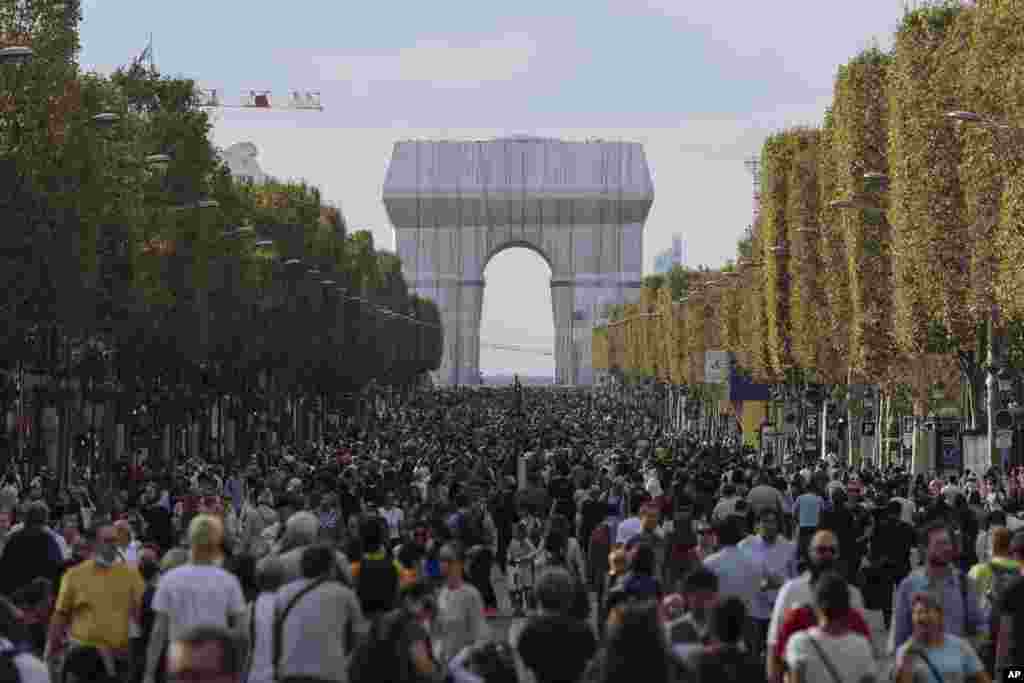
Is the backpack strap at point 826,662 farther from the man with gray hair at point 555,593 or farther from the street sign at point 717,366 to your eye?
the street sign at point 717,366

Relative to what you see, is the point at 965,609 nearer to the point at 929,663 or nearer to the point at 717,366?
the point at 929,663

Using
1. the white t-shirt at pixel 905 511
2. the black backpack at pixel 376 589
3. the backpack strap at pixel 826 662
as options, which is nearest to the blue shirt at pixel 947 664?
the backpack strap at pixel 826 662

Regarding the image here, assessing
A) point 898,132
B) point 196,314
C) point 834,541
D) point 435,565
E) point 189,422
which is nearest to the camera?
point 834,541

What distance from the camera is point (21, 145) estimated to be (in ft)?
161

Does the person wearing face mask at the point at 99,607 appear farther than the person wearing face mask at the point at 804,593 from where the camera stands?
Yes

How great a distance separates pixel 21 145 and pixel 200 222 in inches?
856

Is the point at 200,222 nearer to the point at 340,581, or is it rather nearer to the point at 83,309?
the point at 83,309

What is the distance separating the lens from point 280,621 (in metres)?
15.2

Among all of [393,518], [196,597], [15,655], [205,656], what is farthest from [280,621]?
[393,518]

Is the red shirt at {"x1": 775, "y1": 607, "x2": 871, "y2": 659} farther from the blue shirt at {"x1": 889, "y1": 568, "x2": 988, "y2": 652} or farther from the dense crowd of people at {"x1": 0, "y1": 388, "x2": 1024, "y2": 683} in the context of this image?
the blue shirt at {"x1": 889, "y1": 568, "x2": 988, "y2": 652}

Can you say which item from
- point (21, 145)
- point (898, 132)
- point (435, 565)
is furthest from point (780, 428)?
point (435, 565)

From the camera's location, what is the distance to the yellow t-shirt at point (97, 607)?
57.9 ft

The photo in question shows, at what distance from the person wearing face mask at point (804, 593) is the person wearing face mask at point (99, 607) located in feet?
14.3

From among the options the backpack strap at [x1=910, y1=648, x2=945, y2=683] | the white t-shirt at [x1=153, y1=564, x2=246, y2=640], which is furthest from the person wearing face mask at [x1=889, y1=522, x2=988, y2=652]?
the white t-shirt at [x1=153, y1=564, x2=246, y2=640]
